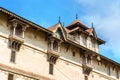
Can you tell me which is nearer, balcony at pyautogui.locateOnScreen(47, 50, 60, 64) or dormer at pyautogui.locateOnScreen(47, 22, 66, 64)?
balcony at pyautogui.locateOnScreen(47, 50, 60, 64)

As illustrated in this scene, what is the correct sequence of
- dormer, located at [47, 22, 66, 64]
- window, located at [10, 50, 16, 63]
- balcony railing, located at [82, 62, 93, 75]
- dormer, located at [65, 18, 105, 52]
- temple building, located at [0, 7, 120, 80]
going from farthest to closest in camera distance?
dormer, located at [65, 18, 105, 52], balcony railing, located at [82, 62, 93, 75], dormer, located at [47, 22, 66, 64], temple building, located at [0, 7, 120, 80], window, located at [10, 50, 16, 63]

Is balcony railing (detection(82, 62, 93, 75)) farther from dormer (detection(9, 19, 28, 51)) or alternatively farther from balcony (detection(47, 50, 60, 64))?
dormer (detection(9, 19, 28, 51))

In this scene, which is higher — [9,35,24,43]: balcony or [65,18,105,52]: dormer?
[65,18,105,52]: dormer

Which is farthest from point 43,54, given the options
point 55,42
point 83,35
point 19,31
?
point 83,35

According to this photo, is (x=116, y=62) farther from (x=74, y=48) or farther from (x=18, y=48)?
(x=18, y=48)

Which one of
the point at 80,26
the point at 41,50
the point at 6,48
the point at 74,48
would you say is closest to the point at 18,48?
the point at 6,48

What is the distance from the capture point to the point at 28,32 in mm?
35812

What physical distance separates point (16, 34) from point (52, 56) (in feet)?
19.8

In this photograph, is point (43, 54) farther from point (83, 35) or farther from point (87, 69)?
point (83, 35)

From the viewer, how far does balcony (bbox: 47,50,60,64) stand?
37000 millimetres

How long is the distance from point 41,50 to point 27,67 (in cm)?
364

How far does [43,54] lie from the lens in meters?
36.7

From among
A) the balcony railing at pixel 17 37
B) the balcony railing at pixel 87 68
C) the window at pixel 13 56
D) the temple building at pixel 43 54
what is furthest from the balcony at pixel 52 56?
the balcony railing at pixel 87 68

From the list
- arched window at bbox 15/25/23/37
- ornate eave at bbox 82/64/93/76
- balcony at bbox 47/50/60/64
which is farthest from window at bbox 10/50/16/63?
ornate eave at bbox 82/64/93/76
